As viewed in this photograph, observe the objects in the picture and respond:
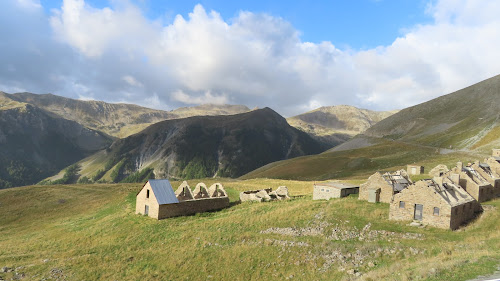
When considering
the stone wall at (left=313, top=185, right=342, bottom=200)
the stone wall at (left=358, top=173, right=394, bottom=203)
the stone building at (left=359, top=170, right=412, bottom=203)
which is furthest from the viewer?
the stone wall at (left=313, top=185, right=342, bottom=200)

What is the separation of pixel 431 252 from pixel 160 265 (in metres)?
22.3

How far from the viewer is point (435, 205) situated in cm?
3009

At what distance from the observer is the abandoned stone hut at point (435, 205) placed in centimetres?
2946

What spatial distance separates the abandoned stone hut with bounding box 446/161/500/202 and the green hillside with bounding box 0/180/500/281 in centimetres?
202

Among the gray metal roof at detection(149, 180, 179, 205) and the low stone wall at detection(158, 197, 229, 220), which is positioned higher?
the gray metal roof at detection(149, 180, 179, 205)

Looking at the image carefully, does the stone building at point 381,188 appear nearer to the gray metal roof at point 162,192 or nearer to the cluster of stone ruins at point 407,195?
the cluster of stone ruins at point 407,195

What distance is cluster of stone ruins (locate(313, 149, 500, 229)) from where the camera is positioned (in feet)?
98.1

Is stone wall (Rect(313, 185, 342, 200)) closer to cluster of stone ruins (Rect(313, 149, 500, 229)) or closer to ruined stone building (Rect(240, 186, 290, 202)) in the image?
cluster of stone ruins (Rect(313, 149, 500, 229))

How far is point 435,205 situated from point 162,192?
3438 cm

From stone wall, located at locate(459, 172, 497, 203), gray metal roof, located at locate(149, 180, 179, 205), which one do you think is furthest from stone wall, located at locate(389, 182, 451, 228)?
gray metal roof, located at locate(149, 180, 179, 205)

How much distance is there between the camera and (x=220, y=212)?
44.6 meters

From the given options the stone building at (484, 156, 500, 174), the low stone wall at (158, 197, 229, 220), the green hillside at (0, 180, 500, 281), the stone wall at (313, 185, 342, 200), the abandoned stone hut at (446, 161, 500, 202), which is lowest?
the green hillside at (0, 180, 500, 281)

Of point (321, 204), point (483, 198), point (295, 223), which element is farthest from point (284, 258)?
point (483, 198)

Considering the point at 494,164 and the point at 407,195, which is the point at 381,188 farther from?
the point at 494,164
